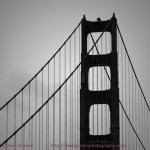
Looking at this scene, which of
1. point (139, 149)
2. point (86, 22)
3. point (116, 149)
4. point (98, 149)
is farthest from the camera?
point (139, 149)

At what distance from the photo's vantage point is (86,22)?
78.3 ft

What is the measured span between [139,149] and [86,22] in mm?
8918

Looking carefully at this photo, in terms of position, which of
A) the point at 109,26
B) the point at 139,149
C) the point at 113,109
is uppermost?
the point at 109,26

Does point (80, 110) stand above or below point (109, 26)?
below

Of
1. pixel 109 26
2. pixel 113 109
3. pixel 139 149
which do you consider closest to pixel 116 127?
pixel 113 109

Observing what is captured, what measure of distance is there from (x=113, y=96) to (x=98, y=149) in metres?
2.62

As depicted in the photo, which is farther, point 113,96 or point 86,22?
point 86,22

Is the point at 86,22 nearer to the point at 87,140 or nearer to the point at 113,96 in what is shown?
the point at 113,96

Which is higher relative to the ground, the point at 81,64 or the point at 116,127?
the point at 81,64

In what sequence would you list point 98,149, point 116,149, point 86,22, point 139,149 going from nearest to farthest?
point 116,149, point 98,149, point 86,22, point 139,149

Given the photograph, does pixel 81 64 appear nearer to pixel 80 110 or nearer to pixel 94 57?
pixel 94 57

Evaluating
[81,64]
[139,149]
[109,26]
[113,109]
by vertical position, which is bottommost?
[139,149]

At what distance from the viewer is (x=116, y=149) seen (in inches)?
821

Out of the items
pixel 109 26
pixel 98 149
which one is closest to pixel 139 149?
pixel 98 149
